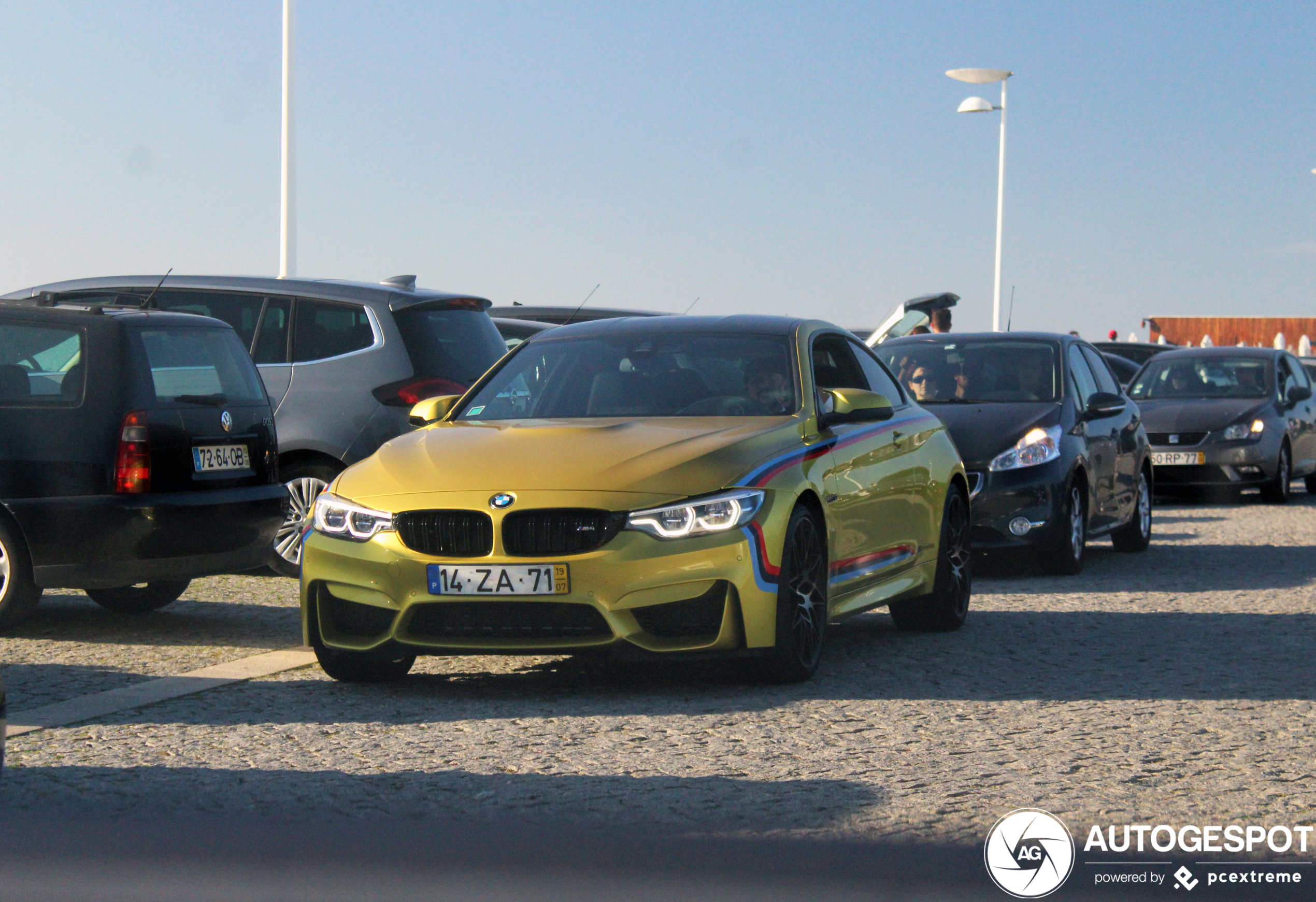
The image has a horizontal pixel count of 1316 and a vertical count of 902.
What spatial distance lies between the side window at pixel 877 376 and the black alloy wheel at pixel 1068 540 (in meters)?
2.63

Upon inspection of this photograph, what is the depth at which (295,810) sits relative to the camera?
495cm

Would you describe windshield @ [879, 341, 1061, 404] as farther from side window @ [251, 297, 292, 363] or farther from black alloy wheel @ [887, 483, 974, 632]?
side window @ [251, 297, 292, 363]

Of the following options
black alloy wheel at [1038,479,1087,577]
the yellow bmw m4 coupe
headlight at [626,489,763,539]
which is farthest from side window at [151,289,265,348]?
black alloy wheel at [1038,479,1087,577]

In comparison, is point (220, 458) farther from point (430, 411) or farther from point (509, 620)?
point (509, 620)

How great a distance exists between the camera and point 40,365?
823 cm

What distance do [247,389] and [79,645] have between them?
5.09ft

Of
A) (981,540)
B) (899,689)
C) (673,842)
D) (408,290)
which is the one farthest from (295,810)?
(981,540)

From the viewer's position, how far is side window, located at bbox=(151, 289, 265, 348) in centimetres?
1056

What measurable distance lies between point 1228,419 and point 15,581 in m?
13.3

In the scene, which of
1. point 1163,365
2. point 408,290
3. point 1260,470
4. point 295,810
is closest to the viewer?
point 295,810

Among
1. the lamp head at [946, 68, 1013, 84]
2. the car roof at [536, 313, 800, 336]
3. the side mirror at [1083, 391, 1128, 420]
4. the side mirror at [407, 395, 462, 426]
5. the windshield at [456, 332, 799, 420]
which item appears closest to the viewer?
the windshield at [456, 332, 799, 420]

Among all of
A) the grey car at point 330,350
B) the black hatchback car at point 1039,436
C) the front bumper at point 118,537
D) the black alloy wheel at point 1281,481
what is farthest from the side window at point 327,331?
the black alloy wheel at point 1281,481

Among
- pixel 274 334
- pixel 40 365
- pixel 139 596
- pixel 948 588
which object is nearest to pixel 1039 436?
pixel 948 588

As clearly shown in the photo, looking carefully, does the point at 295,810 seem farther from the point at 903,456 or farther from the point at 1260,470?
the point at 1260,470
